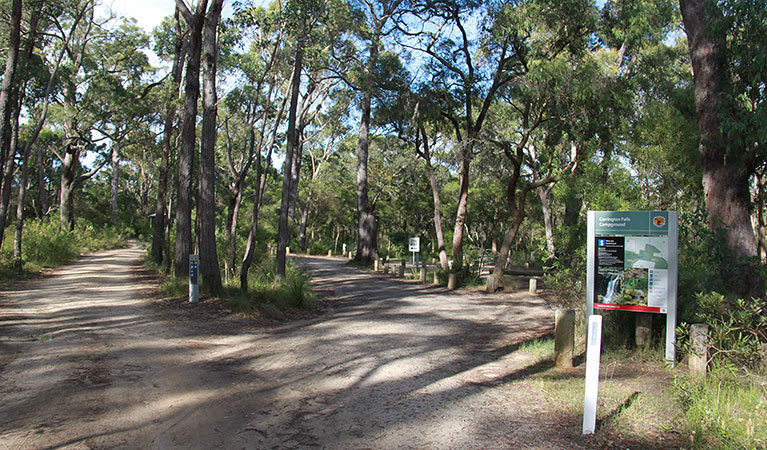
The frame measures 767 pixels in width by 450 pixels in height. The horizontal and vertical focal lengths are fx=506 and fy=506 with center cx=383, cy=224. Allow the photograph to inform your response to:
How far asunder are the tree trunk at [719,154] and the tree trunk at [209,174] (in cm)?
1042

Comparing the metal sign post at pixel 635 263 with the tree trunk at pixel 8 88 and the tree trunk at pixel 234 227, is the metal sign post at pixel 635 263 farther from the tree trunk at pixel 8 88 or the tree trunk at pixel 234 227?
the tree trunk at pixel 8 88

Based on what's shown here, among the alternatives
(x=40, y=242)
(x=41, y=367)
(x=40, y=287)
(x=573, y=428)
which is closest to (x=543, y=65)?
(x=573, y=428)

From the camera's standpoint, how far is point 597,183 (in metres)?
20.8

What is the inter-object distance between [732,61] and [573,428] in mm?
7824

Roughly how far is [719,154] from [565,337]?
4.79 m

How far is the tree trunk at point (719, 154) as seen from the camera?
8.51 m

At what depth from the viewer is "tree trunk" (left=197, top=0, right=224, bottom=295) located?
12367 millimetres

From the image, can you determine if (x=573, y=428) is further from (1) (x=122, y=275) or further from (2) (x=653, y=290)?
(1) (x=122, y=275)

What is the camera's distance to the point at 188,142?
49.0 feet

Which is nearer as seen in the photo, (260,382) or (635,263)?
(260,382)

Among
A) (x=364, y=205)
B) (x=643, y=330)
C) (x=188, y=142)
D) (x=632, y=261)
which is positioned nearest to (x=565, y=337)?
(x=643, y=330)

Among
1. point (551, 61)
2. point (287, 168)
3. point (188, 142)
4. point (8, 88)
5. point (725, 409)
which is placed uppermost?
point (551, 61)

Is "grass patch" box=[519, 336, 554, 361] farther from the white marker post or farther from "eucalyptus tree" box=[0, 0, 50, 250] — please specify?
"eucalyptus tree" box=[0, 0, 50, 250]

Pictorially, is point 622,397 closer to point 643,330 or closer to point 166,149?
point 643,330
